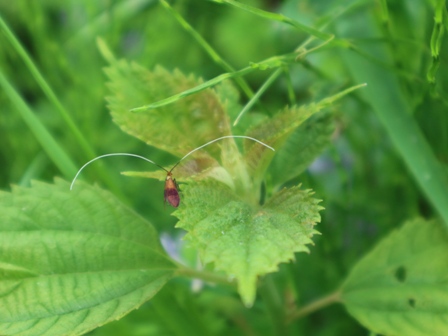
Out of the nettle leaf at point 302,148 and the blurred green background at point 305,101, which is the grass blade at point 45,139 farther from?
the nettle leaf at point 302,148

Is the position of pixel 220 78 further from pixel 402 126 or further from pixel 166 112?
pixel 402 126

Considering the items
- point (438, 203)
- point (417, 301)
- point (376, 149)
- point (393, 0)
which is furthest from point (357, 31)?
point (417, 301)

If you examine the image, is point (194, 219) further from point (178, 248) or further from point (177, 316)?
point (178, 248)

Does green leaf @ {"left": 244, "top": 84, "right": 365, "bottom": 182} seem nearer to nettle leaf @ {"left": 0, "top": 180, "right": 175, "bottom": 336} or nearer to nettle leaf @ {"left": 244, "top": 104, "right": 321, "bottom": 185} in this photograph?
nettle leaf @ {"left": 244, "top": 104, "right": 321, "bottom": 185}

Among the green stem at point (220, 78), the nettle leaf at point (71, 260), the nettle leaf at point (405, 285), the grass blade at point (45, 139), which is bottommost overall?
the nettle leaf at point (405, 285)

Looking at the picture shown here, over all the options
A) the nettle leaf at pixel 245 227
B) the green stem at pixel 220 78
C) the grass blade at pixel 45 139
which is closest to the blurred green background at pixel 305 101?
the grass blade at pixel 45 139

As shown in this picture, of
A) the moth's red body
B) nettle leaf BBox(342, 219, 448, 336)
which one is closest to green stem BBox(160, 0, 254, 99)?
the moth's red body
